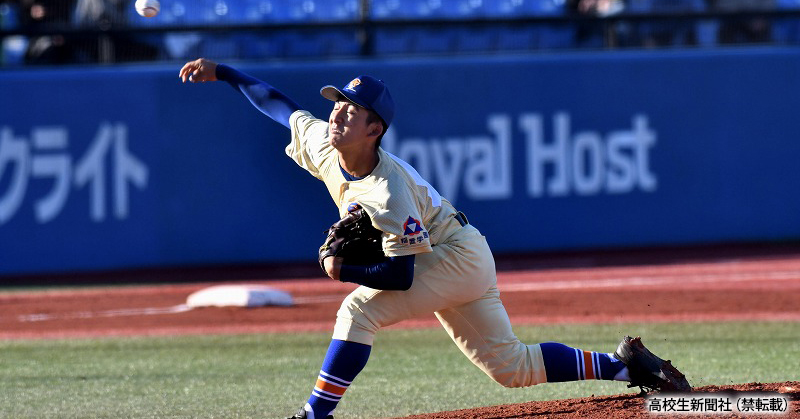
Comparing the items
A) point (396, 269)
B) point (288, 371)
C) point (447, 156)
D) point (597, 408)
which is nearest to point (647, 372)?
point (597, 408)

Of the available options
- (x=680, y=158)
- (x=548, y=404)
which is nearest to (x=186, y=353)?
(x=548, y=404)

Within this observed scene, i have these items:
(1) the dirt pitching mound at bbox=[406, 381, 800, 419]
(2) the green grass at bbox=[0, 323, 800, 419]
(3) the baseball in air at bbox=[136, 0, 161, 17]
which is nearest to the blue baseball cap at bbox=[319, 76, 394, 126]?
(1) the dirt pitching mound at bbox=[406, 381, 800, 419]

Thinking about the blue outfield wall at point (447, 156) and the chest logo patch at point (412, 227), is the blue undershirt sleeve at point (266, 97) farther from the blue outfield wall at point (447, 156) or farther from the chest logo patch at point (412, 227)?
the blue outfield wall at point (447, 156)

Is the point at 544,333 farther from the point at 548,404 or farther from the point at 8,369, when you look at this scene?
the point at 8,369

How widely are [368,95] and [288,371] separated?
2583mm

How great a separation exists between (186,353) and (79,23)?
5440 mm

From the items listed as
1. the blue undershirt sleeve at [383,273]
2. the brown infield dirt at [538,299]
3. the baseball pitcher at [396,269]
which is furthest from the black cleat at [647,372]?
the brown infield dirt at [538,299]

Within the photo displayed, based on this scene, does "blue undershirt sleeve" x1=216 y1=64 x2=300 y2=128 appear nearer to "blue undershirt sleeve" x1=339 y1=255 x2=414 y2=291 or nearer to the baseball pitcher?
the baseball pitcher

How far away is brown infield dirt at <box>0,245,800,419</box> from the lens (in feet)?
27.0

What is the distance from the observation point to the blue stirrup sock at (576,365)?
4.57m

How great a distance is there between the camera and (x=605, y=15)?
1233cm

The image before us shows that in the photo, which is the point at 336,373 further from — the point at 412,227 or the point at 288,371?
the point at 288,371

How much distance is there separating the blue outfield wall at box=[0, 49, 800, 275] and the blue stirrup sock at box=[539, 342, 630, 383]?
6.83 meters

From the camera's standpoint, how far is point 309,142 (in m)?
4.68
